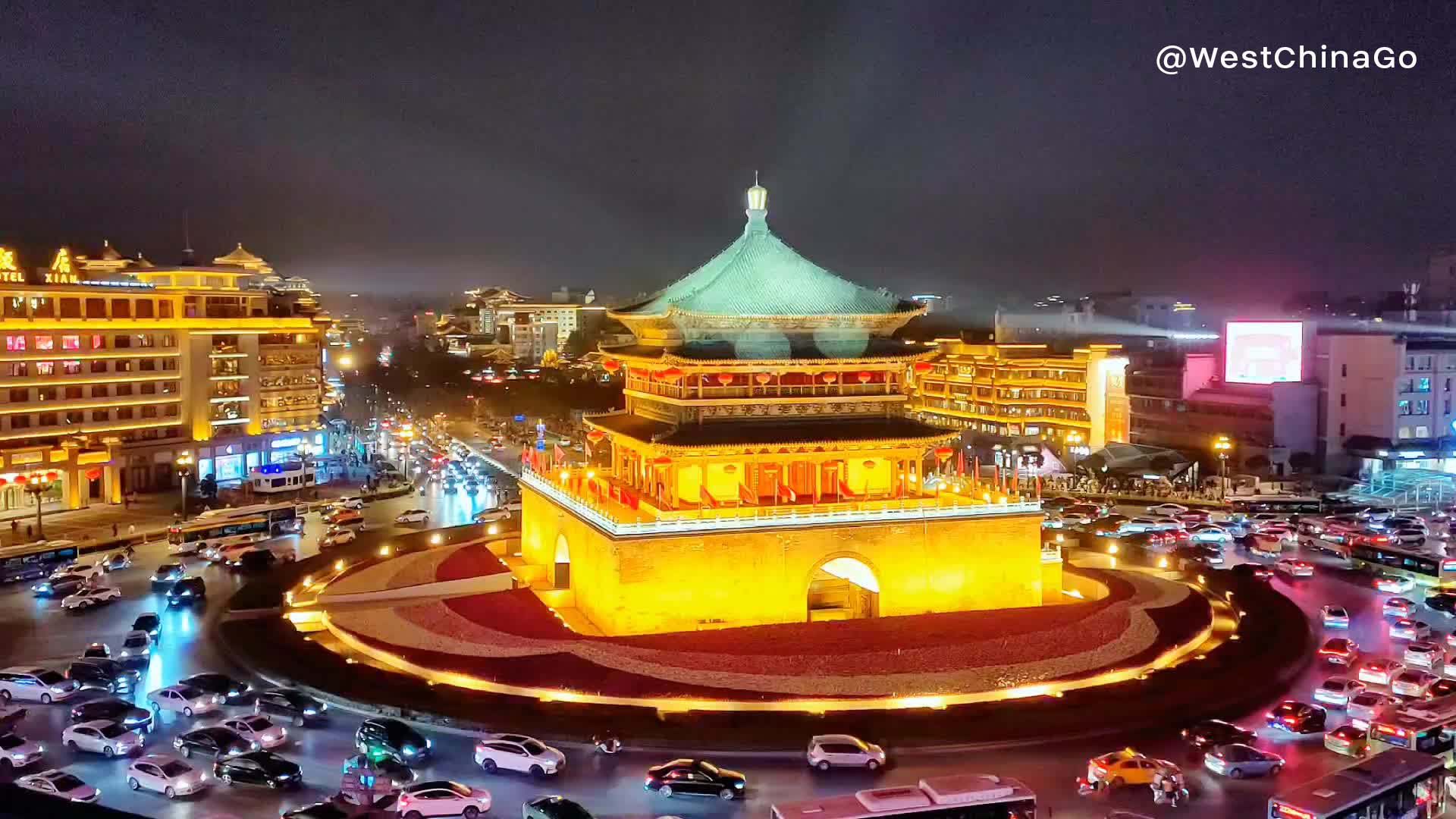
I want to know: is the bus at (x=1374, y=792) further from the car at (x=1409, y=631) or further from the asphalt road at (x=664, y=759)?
the car at (x=1409, y=631)

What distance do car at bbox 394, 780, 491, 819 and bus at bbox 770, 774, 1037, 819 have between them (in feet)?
17.7

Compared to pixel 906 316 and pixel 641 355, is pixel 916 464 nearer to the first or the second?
pixel 906 316

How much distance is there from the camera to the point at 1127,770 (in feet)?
68.9

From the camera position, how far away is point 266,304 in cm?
6494

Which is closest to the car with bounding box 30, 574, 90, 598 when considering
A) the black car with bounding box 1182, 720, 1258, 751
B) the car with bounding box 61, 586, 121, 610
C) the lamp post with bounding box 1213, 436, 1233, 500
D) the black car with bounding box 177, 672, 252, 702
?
the car with bounding box 61, 586, 121, 610

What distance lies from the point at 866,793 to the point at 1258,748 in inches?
353

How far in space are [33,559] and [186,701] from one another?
19536 mm

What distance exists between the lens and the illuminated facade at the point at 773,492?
103 feet

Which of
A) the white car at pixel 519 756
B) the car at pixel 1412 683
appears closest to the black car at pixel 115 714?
the white car at pixel 519 756

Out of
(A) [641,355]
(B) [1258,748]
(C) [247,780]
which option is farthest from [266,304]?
(B) [1258,748]

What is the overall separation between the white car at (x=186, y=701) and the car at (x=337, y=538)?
59.6 ft

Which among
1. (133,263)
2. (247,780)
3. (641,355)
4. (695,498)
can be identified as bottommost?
(247,780)

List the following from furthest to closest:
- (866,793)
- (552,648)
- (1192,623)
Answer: (1192,623), (552,648), (866,793)

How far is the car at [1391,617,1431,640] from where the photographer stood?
31672mm
